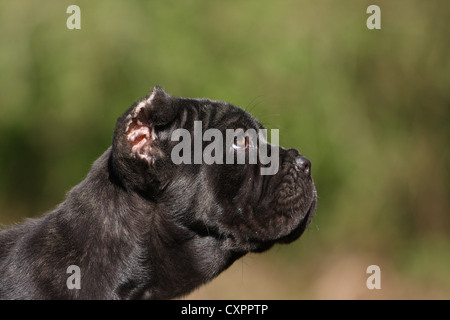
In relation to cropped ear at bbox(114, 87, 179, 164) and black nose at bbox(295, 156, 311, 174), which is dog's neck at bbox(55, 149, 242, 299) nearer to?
cropped ear at bbox(114, 87, 179, 164)

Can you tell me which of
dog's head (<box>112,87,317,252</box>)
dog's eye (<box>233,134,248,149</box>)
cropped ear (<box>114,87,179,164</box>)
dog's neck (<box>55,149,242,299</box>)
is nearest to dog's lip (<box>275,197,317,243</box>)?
dog's head (<box>112,87,317,252</box>)

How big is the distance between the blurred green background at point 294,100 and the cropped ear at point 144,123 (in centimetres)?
562

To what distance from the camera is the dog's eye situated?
465cm

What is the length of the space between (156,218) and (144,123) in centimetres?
62

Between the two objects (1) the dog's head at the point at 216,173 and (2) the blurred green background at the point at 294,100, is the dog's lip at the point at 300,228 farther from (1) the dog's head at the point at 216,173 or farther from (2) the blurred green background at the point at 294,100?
(2) the blurred green background at the point at 294,100

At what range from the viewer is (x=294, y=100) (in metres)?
10.4

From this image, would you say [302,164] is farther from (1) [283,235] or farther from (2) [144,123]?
(2) [144,123]

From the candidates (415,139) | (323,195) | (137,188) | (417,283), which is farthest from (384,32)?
(137,188)

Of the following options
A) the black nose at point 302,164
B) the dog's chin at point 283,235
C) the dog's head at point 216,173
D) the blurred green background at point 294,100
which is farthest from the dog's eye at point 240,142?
the blurred green background at point 294,100

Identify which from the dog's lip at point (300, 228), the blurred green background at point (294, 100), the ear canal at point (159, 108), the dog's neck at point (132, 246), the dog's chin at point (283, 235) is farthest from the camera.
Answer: the blurred green background at point (294, 100)

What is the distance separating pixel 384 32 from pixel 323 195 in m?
2.81

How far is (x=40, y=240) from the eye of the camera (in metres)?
4.14

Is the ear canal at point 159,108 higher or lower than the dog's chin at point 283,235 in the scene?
higher

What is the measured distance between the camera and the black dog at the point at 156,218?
400 cm
